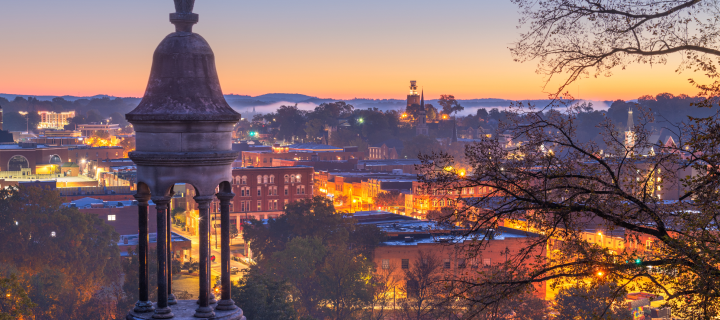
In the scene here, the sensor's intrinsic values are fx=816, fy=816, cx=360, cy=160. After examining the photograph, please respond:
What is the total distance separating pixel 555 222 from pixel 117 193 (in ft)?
301

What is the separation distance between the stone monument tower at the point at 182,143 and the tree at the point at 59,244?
177 feet

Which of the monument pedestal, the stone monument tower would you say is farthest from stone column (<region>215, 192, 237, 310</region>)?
the monument pedestal

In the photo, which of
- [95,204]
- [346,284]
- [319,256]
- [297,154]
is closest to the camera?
[346,284]

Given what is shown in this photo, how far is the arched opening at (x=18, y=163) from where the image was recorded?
447ft

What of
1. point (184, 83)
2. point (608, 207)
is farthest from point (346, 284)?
point (608, 207)

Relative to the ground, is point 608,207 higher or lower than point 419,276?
higher

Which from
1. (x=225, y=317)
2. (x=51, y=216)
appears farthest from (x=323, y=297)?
(x=225, y=317)

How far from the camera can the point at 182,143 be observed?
45.2ft

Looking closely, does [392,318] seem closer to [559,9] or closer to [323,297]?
[323,297]

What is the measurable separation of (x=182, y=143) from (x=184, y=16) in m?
2.26

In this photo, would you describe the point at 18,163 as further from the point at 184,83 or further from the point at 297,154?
the point at 184,83

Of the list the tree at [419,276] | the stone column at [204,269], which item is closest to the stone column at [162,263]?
the stone column at [204,269]

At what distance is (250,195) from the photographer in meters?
108

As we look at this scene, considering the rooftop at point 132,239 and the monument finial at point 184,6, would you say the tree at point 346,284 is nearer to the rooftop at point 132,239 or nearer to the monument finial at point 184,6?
the rooftop at point 132,239
